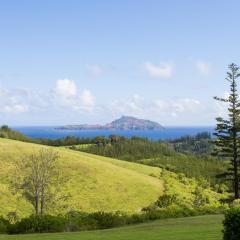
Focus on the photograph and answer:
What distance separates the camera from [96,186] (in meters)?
74.2

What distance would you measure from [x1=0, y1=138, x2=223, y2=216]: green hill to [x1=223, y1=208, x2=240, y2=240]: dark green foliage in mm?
41193

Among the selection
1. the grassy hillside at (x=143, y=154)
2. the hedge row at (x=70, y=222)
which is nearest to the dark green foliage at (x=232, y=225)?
the hedge row at (x=70, y=222)

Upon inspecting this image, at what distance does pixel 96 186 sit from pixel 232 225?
56.4 meters

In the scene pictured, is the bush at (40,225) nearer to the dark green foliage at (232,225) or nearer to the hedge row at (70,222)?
the hedge row at (70,222)

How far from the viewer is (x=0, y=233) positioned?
2942 cm

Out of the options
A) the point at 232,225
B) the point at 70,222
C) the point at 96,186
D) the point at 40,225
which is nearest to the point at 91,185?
the point at 96,186

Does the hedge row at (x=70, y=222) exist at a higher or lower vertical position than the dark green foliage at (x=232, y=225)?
lower

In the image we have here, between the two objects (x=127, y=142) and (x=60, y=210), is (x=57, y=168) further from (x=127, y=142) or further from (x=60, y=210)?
(x=127, y=142)

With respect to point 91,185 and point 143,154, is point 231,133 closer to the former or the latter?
point 91,185

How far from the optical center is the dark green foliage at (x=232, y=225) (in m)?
18.6

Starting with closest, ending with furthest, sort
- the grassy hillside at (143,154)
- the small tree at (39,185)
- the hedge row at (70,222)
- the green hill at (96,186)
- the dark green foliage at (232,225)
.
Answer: the dark green foliage at (232,225) < the hedge row at (70,222) < the small tree at (39,185) < the green hill at (96,186) < the grassy hillside at (143,154)

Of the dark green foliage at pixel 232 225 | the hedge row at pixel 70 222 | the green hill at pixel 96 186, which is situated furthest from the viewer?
the green hill at pixel 96 186

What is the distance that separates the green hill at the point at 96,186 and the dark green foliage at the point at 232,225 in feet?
135

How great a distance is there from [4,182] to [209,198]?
3457 centimetres
